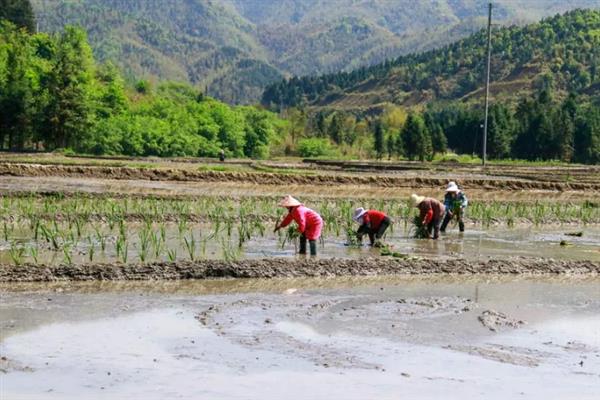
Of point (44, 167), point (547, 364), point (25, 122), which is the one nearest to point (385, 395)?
point (547, 364)

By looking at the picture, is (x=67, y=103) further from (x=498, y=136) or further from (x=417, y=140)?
(x=498, y=136)

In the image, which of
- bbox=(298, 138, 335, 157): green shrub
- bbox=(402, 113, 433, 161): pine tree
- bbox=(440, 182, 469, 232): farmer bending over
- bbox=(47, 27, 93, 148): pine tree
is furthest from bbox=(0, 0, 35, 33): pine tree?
bbox=(440, 182, 469, 232): farmer bending over

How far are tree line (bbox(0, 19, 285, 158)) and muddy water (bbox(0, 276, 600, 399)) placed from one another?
5682 cm

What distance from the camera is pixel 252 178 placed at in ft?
132

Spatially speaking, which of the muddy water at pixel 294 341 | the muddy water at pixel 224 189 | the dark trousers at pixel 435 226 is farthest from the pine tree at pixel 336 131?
the muddy water at pixel 294 341

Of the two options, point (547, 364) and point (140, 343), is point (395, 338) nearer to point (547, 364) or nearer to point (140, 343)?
point (547, 364)

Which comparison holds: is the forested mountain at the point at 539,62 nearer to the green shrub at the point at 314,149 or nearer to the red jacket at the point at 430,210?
the green shrub at the point at 314,149

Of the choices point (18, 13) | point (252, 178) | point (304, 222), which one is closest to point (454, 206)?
point (304, 222)

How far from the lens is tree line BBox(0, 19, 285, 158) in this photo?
68.9 metres

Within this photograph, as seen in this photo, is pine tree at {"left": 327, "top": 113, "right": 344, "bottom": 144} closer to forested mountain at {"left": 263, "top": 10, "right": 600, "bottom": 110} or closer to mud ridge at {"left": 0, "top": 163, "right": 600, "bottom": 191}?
forested mountain at {"left": 263, "top": 10, "right": 600, "bottom": 110}

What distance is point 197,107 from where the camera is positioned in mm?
97375

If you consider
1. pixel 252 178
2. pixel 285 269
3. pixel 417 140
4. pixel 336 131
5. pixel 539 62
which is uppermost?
pixel 539 62

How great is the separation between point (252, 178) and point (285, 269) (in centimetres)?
2492

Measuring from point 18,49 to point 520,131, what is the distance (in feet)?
159
